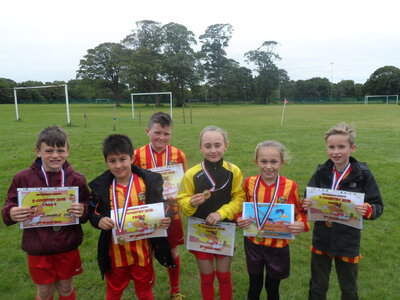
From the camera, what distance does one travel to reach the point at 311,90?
102m

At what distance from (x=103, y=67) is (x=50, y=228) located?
72.9m

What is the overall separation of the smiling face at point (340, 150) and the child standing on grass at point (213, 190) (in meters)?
0.96

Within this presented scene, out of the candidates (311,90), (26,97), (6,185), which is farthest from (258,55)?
(6,185)

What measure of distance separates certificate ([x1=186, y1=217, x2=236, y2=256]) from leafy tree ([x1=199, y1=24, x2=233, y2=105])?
80.4 meters

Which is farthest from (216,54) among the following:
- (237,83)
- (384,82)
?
(384,82)

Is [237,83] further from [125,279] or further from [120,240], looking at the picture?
[120,240]

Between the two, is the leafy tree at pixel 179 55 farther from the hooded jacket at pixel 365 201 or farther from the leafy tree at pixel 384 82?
the hooded jacket at pixel 365 201

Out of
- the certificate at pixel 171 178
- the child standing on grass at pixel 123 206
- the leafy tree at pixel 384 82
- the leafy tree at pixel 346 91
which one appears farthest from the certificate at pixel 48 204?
the leafy tree at pixel 346 91

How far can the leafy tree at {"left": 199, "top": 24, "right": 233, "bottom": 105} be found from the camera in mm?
80688

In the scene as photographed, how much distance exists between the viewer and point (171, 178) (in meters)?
3.45

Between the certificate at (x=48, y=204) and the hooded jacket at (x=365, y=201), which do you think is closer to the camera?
the certificate at (x=48, y=204)

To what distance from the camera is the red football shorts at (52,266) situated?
9.29 feet

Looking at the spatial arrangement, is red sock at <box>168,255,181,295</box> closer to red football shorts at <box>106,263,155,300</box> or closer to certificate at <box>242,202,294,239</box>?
red football shorts at <box>106,263,155,300</box>

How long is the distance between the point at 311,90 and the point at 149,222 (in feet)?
355
